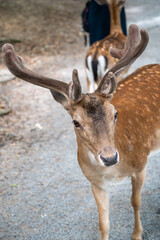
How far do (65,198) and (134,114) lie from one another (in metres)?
1.36

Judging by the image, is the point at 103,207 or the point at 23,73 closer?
the point at 23,73

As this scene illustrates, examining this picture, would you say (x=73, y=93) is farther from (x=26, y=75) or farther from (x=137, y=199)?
(x=137, y=199)

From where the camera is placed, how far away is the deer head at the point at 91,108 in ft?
7.48

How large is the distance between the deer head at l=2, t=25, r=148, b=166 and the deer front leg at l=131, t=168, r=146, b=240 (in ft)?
2.28

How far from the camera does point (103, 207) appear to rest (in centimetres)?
302

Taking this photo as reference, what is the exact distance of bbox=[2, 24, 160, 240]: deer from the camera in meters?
2.32

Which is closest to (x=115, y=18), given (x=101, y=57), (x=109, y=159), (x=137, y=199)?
(x=101, y=57)

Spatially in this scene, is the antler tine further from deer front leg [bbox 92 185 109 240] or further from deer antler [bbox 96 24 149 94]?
deer front leg [bbox 92 185 109 240]

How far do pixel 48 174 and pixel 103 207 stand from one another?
1379mm

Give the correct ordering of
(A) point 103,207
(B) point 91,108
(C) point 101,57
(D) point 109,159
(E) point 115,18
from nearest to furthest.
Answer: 1. (D) point 109,159
2. (B) point 91,108
3. (A) point 103,207
4. (C) point 101,57
5. (E) point 115,18

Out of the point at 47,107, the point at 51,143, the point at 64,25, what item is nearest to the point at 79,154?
the point at 51,143

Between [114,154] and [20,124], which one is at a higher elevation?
[114,154]

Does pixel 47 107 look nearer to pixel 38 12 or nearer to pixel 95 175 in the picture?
pixel 95 175

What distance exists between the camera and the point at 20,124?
5.43 metres
